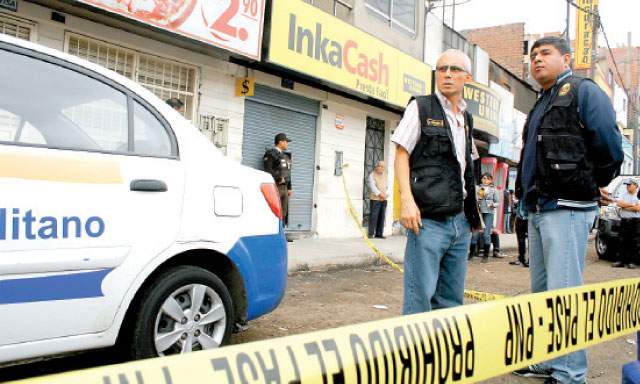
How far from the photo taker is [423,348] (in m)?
1.50

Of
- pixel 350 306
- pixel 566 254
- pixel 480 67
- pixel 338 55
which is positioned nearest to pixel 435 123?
pixel 566 254

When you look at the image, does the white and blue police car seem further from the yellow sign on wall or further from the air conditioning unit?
the yellow sign on wall

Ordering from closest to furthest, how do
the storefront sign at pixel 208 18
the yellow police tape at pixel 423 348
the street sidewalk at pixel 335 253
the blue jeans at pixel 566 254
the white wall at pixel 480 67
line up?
1. the yellow police tape at pixel 423 348
2. the blue jeans at pixel 566 254
3. the storefront sign at pixel 208 18
4. the street sidewalk at pixel 335 253
5. the white wall at pixel 480 67

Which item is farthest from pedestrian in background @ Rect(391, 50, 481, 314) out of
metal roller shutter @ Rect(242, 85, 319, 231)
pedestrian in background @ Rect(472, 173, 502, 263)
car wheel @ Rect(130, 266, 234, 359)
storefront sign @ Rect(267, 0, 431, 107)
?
pedestrian in background @ Rect(472, 173, 502, 263)

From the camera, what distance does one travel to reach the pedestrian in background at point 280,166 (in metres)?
8.25

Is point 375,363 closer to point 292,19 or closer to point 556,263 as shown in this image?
point 556,263

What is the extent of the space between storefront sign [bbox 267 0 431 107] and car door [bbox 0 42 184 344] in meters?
5.69

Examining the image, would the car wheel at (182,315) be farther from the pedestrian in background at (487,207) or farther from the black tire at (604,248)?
the black tire at (604,248)

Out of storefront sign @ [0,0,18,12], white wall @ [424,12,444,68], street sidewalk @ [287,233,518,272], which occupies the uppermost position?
white wall @ [424,12,444,68]

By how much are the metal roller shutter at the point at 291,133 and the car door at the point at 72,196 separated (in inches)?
240

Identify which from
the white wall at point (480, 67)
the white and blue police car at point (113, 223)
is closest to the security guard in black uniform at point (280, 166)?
the white and blue police car at point (113, 223)

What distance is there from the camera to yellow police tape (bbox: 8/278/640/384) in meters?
1.06

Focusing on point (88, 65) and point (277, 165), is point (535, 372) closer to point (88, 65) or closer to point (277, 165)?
point (88, 65)

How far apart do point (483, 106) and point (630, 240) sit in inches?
227
